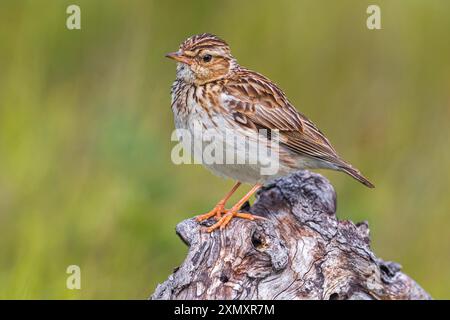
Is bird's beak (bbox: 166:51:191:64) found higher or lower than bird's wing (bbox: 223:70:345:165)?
higher

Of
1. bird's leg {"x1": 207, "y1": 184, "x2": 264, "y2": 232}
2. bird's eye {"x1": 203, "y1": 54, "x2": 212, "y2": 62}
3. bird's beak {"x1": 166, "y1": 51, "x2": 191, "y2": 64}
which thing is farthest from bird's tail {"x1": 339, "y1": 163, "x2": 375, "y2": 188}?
bird's beak {"x1": 166, "y1": 51, "x2": 191, "y2": 64}

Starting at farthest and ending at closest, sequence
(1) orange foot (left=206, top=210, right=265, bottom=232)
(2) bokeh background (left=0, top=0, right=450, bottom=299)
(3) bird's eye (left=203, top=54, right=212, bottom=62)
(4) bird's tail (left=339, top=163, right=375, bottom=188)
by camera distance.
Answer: (2) bokeh background (left=0, top=0, right=450, bottom=299) < (3) bird's eye (left=203, top=54, right=212, bottom=62) < (4) bird's tail (left=339, top=163, right=375, bottom=188) < (1) orange foot (left=206, top=210, right=265, bottom=232)

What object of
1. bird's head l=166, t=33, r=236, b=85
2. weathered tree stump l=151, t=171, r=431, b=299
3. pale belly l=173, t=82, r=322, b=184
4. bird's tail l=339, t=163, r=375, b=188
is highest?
bird's head l=166, t=33, r=236, b=85

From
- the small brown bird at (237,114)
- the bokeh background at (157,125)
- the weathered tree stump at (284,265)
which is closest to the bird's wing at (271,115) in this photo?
the small brown bird at (237,114)

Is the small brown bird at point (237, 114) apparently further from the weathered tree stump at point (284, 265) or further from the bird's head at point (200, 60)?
the weathered tree stump at point (284, 265)

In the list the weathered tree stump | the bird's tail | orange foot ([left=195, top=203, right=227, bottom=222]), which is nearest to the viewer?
the weathered tree stump

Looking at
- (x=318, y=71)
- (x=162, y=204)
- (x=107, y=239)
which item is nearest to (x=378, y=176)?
(x=318, y=71)

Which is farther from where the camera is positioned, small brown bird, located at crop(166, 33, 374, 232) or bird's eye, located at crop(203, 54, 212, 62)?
bird's eye, located at crop(203, 54, 212, 62)

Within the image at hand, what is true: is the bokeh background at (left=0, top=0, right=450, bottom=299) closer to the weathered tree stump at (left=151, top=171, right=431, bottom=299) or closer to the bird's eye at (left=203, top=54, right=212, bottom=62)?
the bird's eye at (left=203, top=54, right=212, bottom=62)
